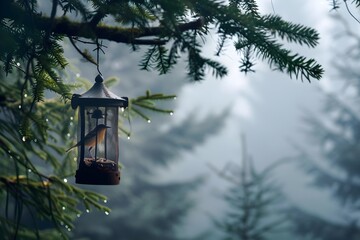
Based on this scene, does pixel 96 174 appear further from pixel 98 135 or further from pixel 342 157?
pixel 342 157

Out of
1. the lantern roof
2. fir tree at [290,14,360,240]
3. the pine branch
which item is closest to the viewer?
the pine branch

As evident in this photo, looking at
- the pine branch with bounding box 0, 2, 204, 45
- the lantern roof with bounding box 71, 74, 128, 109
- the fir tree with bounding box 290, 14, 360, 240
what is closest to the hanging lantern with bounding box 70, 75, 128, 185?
the lantern roof with bounding box 71, 74, 128, 109

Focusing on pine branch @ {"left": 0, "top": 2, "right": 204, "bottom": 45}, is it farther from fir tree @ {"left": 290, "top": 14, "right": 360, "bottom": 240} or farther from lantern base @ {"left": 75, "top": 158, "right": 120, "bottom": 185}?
fir tree @ {"left": 290, "top": 14, "right": 360, "bottom": 240}

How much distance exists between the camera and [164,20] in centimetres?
240

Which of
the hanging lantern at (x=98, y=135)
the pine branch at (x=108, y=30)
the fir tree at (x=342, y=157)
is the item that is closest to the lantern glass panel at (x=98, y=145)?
the hanging lantern at (x=98, y=135)

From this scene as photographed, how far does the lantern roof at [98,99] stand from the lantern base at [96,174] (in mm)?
346

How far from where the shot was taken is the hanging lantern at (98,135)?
11.7 feet

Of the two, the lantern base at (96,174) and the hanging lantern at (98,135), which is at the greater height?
the hanging lantern at (98,135)

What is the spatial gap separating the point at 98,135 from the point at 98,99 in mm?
223

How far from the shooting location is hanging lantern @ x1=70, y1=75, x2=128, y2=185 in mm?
3571

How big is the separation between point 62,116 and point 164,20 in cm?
266

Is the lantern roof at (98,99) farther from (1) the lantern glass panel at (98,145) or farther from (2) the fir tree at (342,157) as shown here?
(2) the fir tree at (342,157)

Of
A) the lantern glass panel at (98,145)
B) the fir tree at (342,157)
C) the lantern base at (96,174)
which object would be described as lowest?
the lantern base at (96,174)

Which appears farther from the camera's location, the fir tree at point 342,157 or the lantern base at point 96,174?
the fir tree at point 342,157
